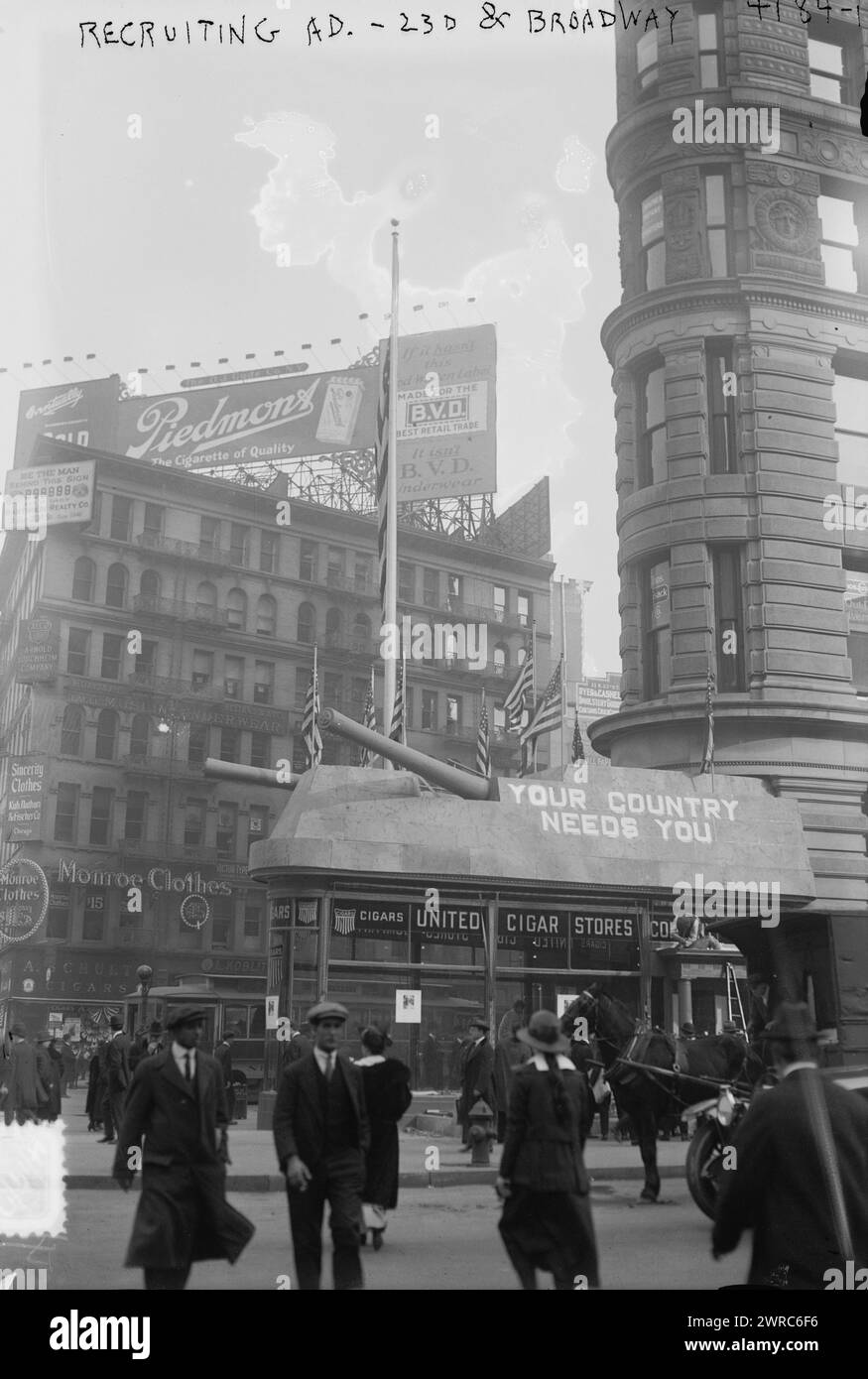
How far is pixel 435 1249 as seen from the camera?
449 inches

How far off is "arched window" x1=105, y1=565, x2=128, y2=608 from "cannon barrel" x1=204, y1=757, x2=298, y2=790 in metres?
40.5

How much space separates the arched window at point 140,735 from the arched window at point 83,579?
6167 millimetres

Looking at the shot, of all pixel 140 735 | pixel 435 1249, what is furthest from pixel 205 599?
pixel 435 1249

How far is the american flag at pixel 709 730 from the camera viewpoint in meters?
25.8

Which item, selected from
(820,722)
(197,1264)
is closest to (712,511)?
(820,722)

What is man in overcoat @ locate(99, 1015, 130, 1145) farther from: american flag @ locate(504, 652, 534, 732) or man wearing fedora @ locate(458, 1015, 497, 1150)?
american flag @ locate(504, 652, 534, 732)

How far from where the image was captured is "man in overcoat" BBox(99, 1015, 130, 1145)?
1989 centimetres

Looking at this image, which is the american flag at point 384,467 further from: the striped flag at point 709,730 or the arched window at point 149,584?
the arched window at point 149,584

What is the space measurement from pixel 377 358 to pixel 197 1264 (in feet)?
217

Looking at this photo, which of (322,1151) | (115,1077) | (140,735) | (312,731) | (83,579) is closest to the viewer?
(322,1151)

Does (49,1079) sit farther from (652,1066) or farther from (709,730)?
(709,730)

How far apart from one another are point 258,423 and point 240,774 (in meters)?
45.5

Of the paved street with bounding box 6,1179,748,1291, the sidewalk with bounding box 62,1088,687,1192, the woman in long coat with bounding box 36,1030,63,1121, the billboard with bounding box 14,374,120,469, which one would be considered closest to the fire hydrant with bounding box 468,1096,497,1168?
the sidewalk with bounding box 62,1088,687,1192

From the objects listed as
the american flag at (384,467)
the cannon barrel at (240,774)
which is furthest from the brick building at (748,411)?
the cannon barrel at (240,774)
